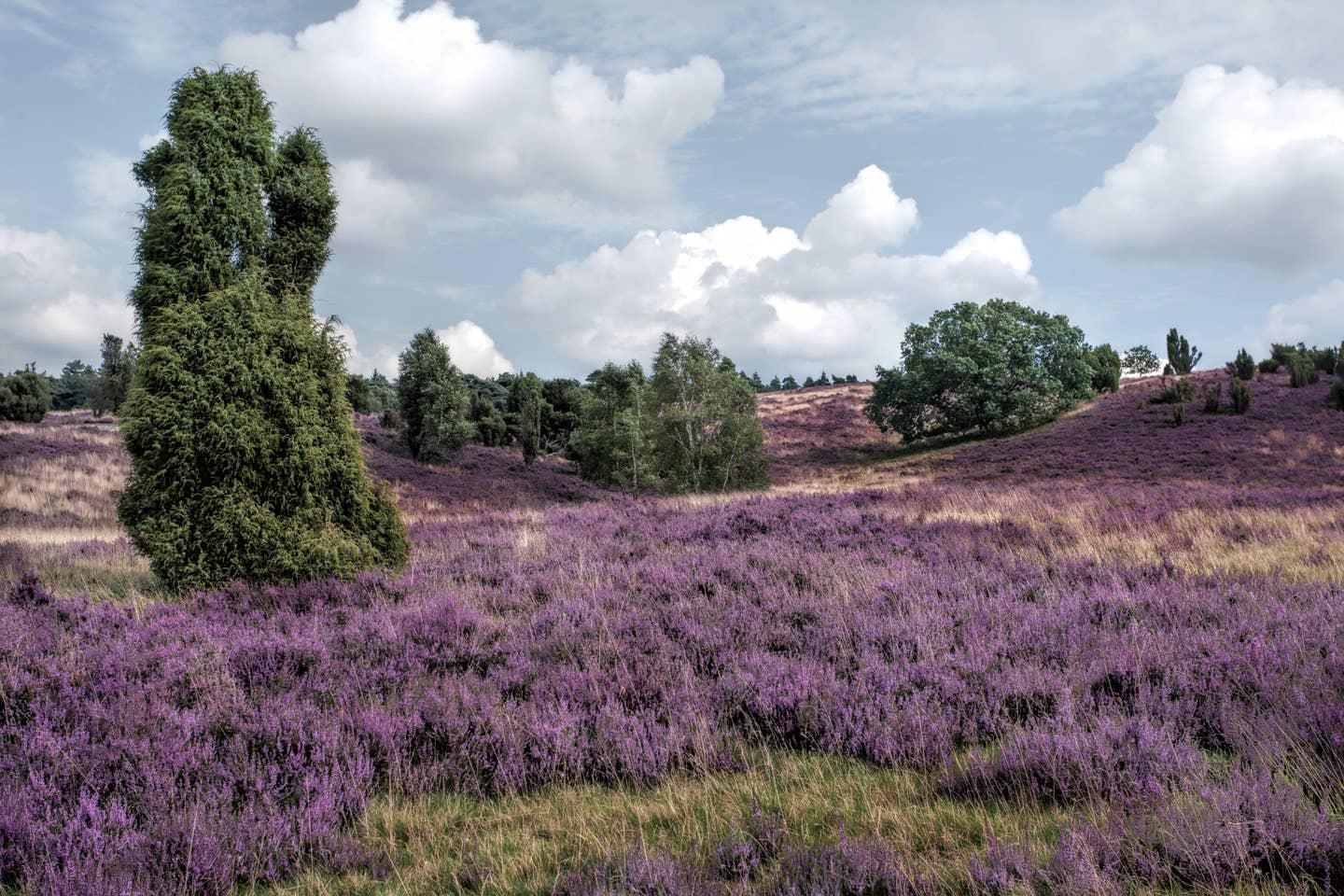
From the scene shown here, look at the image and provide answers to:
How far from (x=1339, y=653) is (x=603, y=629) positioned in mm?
5219

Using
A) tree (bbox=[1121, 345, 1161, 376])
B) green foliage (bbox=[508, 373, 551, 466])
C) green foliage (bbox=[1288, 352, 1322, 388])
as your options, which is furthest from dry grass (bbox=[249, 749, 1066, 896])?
tree (bbox=[1121, 345, 1161, 376])

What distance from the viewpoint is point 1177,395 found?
36438 millimetres

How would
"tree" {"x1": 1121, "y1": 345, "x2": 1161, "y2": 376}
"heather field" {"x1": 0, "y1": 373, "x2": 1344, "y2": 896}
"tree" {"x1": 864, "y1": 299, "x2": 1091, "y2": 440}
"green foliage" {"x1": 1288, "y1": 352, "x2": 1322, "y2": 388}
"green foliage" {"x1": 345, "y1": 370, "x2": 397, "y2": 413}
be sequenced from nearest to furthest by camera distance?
"heather field" {"x1": 0, "y1": 373, "x2": 1344, "y2": 896} < "green foliage" {"x1": 1288, "y1": 352, "x2": 1322, "y2": 388} < "tree" {"x1": 864, "y1": 299, "x2": 1091, "y2": 440} < "green foliage" {"x1": 345, "y1": 370, "x2": 397, "y2": 413} < "tree" {"x1": 1121, "y1": 345, "x2": 1161, "y2": 376}

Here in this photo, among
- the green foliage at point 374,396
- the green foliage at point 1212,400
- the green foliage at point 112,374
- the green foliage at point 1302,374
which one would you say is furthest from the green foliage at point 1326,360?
the green foliage at point 112,374

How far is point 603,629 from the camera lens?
5918mm

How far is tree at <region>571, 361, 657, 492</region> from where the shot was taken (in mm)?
29875

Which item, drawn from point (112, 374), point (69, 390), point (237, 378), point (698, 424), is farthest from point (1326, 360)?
point (69, 390)

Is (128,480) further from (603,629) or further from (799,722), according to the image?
(799,722)

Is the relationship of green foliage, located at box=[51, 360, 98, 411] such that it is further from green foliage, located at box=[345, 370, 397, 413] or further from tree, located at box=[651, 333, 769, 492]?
tree, located at box=[651, 333, 769, 492]

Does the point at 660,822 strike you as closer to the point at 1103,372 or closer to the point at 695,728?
the point at 695,728

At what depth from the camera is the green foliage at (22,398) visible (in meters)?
38.2

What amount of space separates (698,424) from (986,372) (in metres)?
22.2

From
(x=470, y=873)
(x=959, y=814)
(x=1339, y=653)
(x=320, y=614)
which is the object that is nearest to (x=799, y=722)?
(x=959, y=814)

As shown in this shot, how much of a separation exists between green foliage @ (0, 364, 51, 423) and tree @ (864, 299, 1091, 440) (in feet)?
175
